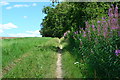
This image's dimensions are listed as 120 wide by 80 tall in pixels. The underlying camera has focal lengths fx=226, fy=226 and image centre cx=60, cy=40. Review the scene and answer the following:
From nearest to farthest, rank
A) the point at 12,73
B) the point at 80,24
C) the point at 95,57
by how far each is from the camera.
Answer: the point at 95,57, the point at 12,73, the point at 80,24

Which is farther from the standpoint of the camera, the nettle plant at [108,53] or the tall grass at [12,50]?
the tall grass at [12,50]

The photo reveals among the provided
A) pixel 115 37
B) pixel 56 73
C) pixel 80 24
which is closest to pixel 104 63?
pixel 115 37

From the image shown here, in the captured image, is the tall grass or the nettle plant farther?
the tall grass

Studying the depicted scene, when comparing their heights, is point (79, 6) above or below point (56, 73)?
above

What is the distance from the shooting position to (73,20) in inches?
755

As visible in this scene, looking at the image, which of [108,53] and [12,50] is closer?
[108,53]

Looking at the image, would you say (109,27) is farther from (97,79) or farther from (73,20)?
(73,20)

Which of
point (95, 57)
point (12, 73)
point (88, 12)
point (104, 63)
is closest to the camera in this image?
point (104, 63)

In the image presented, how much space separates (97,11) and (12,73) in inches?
389

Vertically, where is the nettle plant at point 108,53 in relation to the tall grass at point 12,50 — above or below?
above

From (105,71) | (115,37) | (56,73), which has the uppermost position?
(115,37)

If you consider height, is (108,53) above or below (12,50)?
above

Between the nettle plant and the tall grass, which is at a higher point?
the nettle plant

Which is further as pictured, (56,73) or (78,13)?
(78,13)
